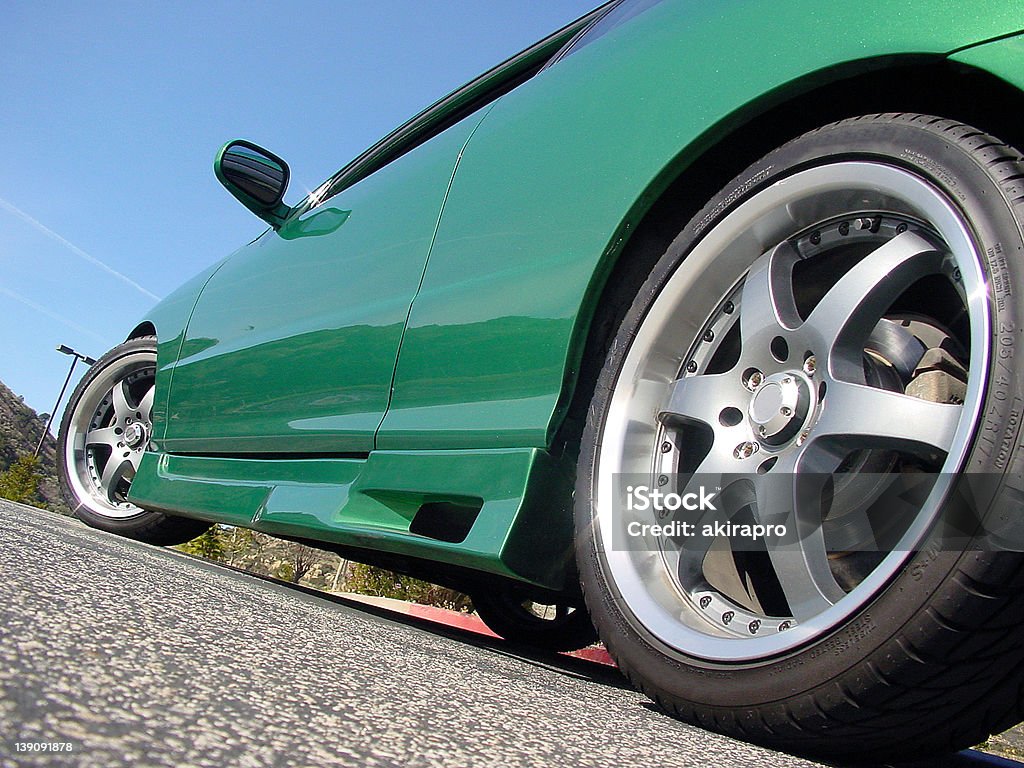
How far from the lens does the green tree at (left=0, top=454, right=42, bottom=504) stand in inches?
392

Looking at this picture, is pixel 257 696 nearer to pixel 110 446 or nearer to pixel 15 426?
pixel 110 446

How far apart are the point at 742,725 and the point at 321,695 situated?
53 centimetres

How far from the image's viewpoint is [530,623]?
2.78 metres

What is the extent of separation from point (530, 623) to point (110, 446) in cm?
208

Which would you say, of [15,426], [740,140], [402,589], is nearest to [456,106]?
[740,140]

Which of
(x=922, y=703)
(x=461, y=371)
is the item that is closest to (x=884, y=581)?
(x=922, y=703)

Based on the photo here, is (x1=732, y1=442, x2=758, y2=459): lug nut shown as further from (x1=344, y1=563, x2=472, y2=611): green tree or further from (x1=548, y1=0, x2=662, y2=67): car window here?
(x1=344, y1=563, x2=472, y2=611): green tree

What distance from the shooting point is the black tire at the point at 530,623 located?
2.68 meters

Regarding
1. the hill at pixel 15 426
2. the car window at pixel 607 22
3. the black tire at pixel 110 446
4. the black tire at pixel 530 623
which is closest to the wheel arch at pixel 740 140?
the car window at pixel 607 22

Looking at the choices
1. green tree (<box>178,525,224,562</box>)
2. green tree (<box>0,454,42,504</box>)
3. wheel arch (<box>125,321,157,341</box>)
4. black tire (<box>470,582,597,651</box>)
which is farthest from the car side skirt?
green tree (<box>0,454,42,504</box>)

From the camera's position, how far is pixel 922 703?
0.86 metres

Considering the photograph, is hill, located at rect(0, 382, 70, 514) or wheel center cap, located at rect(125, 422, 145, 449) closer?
wheel center cap, located at rect(125, 422, 145, 449)

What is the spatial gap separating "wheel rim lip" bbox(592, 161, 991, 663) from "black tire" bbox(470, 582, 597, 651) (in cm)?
148

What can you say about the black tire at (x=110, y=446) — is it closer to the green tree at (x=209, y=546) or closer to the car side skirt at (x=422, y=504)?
the car side skirt at (x=422, y=504)
